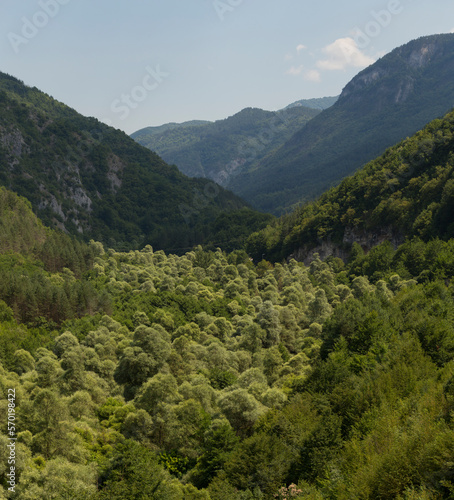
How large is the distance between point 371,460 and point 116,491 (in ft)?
58.7

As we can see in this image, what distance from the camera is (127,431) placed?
4953 centimetres

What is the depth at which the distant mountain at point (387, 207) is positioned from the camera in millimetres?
124062

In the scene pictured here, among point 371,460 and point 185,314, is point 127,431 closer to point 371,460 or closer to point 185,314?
point 371,460

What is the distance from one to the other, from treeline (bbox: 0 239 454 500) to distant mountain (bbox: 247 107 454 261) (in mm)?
33738

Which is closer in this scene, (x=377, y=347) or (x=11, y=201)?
(x=377, y=347)

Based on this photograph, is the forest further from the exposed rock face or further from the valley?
the exposed rock face

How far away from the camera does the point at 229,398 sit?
160 ft

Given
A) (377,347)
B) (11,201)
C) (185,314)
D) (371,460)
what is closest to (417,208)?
(185,314)

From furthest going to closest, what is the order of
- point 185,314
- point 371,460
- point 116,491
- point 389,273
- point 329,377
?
point 389,273 < point 185,314 < point 329,377 < point 116,491 < point 371,460

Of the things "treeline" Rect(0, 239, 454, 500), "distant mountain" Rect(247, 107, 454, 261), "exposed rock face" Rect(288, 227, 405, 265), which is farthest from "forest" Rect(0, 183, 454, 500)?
"exposed rock face" Rect(288, 227, 405, 265)

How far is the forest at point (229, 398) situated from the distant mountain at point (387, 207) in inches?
963

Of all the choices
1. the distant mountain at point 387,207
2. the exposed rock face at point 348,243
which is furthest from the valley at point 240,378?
the exposed rock face at point 348,243

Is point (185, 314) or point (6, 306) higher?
point (6, 306)

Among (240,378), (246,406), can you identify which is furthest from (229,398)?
(240,378)
